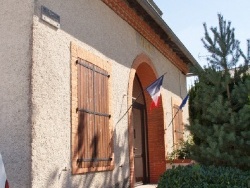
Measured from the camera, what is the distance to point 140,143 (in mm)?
11758

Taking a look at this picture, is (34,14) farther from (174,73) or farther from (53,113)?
(174,73)

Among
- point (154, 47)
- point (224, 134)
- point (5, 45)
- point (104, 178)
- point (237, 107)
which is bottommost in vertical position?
point (104, 178)

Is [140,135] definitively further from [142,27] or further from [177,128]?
[142,27]

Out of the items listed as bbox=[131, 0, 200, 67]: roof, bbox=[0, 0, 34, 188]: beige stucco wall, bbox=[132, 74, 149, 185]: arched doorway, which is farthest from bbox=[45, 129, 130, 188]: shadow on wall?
bbox=[132, 74, 149, 185]: arched doorway

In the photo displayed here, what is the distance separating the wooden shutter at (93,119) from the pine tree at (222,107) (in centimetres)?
169

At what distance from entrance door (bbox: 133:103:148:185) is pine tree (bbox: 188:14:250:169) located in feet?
13.6

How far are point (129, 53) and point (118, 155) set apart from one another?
2.65 m

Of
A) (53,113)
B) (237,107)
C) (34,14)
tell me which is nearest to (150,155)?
(237,107)

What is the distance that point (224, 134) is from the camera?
21.2 feet

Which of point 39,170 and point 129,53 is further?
point 129,53

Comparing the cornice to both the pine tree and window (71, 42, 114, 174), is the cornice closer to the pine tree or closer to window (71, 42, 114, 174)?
window (71, 42, 114, 174)

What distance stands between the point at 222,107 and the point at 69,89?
2.68 m

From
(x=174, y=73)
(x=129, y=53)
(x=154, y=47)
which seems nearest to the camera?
(x=129, y=53)

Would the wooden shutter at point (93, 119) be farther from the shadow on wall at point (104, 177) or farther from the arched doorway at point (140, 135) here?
the arched doorway at point (140, 135)
